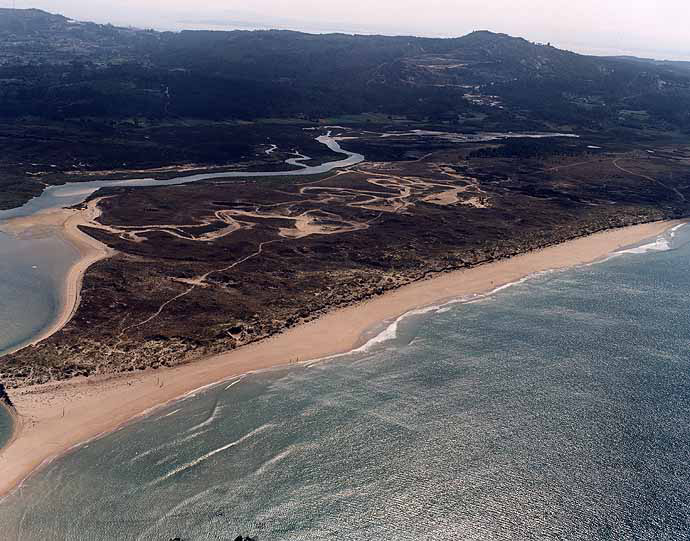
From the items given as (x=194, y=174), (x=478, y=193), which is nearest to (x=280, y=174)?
(x=194, y=174)

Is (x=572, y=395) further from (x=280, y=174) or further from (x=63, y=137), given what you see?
(x=63, y=137)

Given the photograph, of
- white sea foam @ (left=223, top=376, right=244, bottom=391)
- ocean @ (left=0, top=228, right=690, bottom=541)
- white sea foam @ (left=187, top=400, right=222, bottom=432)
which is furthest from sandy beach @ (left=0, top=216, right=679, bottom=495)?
white sea foam @ (left=187, top=400, right=222, bottom=432)

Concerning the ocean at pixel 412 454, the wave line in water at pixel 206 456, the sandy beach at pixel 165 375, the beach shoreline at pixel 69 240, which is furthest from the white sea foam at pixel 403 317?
the beach shoreline at pixel 69 240

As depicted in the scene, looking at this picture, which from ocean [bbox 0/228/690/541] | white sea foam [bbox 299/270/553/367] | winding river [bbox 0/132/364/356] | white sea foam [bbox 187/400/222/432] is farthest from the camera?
winding river [bbox 0/132/364/356]

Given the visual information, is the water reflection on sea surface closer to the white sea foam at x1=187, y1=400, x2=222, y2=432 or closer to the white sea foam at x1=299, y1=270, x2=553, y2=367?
the white sea foam at x1=187, y1=400, x2=222, y2=432

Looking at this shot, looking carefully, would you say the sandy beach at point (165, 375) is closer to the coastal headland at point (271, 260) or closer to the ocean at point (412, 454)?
the coastal headland at point (271, 260)
